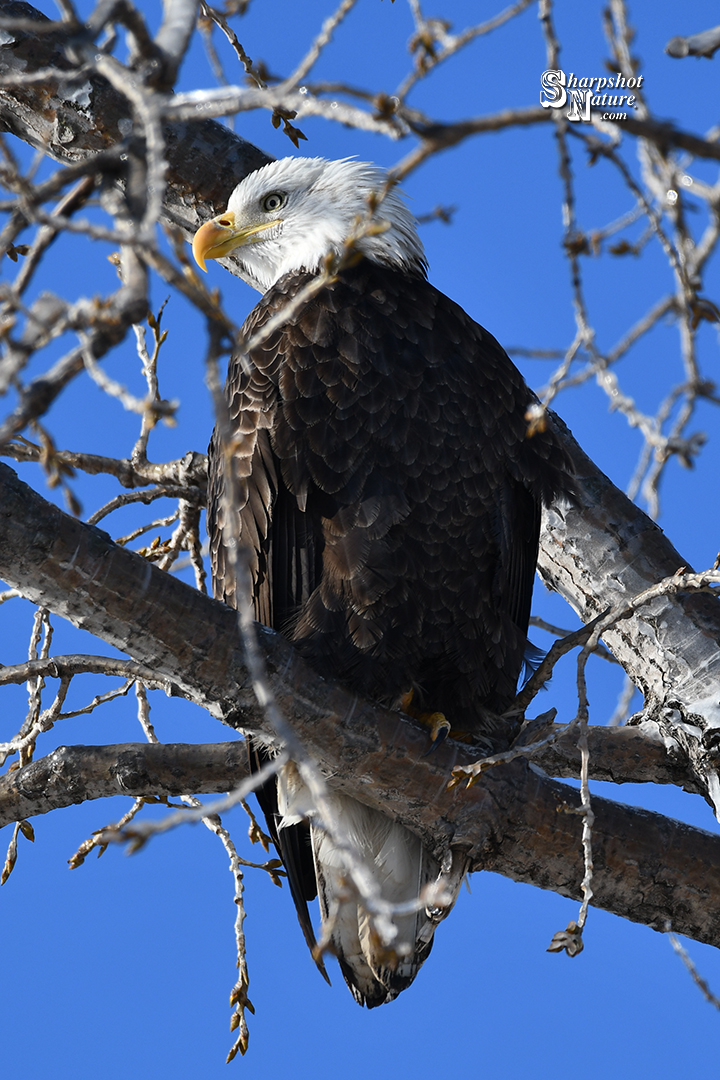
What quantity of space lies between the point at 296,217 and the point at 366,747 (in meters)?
2.13

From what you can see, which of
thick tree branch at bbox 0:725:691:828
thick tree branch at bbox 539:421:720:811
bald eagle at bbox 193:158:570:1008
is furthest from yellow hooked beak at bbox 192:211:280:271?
thick tree branch at bbox 0:725:691:828

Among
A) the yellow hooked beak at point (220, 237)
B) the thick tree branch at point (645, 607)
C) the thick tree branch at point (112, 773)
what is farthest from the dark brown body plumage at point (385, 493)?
the yellow hooked beak at point (220, 237)

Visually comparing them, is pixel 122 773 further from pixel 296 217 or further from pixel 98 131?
pixel 98 131

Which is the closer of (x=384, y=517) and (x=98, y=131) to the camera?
(x=384, y=517)

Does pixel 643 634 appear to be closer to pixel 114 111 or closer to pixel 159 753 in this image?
pixel 159 753

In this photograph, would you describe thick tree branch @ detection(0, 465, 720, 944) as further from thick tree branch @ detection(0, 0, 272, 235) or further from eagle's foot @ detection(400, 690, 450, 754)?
thick tree branch @ detection(0, 0, 272, 235)

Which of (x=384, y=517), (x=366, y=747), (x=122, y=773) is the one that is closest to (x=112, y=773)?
(x=122, y=773)

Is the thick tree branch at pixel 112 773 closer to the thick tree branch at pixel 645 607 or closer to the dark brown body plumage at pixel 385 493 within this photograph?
the dark brown body plumage at pixel 385 493

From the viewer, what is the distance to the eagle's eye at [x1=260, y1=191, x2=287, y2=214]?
3807mm

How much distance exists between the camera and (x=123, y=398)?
44.2 inches

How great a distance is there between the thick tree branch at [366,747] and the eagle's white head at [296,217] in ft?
5.88

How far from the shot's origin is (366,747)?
2588 mm

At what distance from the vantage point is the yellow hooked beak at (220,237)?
3711 mm

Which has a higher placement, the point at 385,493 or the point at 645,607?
the point at 385,493
